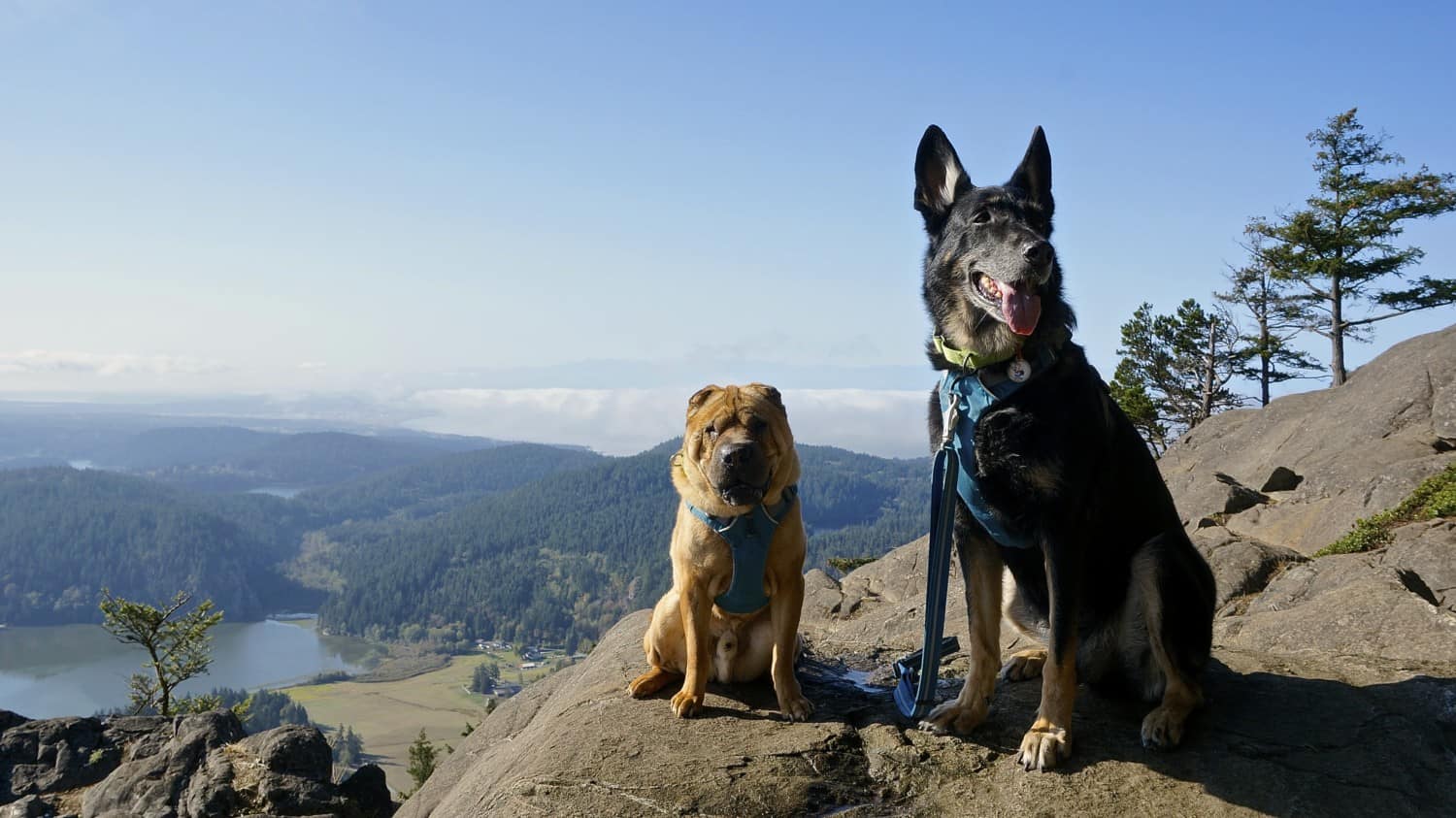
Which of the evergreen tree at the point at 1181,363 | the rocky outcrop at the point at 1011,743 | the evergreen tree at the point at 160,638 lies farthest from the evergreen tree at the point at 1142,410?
the evergreen tree at the point at 160,638

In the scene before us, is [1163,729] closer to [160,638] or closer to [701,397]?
[701,397]

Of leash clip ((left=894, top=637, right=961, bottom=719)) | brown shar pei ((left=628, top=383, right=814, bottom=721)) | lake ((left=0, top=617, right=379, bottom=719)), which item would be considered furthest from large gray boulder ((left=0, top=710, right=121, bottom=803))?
lake ((left=0, top=617, right=379, bottom=719))

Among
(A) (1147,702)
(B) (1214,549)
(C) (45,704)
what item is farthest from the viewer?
(C) (45,704)

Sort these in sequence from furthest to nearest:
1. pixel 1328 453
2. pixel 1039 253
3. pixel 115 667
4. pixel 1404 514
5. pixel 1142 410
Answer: pixel 115 667 < pixel 1142 410 < pixel 1328 453 < pixel 1404 514 < pixel 1039 253

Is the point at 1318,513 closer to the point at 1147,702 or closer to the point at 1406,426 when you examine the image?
the point at 1406,426

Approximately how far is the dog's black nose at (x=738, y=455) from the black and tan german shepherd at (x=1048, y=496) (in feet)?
3.75

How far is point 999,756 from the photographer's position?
4.69 meters

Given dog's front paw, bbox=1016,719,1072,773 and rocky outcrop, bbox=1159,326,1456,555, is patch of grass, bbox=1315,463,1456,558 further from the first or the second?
dog's front paw, bbox=1016,719,1072,773

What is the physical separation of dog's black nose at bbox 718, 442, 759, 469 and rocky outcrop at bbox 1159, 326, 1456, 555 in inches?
503

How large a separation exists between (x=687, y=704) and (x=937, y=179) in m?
3.58

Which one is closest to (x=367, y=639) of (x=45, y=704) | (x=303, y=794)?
(x=45, y=704)

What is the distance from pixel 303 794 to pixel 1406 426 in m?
22.0

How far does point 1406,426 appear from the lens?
60.6ft

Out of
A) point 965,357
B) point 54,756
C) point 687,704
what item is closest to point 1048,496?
point 965,357
